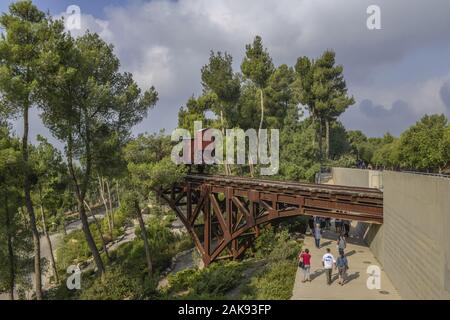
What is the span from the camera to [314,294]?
12.0m

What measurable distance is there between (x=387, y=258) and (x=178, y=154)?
18.8m

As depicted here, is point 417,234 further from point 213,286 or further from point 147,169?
point 147,169

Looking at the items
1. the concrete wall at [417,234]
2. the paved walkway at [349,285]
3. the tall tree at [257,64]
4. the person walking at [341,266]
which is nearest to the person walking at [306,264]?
the paved walkway at [349,285]

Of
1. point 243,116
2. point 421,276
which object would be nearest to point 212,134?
point 243,116

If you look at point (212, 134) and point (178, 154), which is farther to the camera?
point (212, 134)

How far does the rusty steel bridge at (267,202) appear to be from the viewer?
602 inches

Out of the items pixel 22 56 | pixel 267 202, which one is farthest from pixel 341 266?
pixel 22 56

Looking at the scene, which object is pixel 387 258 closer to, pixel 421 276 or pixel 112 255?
pixel 421 276

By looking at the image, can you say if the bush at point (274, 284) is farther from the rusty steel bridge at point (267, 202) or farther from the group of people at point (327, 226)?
the rusty steel bridge at point (267, 202)

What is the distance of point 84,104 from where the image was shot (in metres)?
17.3

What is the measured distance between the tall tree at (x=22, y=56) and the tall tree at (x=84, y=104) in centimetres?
71

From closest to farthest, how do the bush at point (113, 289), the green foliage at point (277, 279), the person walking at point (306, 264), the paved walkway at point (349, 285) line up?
the paved walkway at point (349, 285) → the green foliage at point (277, 279) → the person walking at point (306, 264) → the bush at point (113, 289)

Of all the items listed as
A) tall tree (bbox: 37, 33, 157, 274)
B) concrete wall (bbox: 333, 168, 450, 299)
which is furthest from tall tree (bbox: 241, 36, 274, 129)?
concrete wall (bbox: 333, 168, 450, 299)
